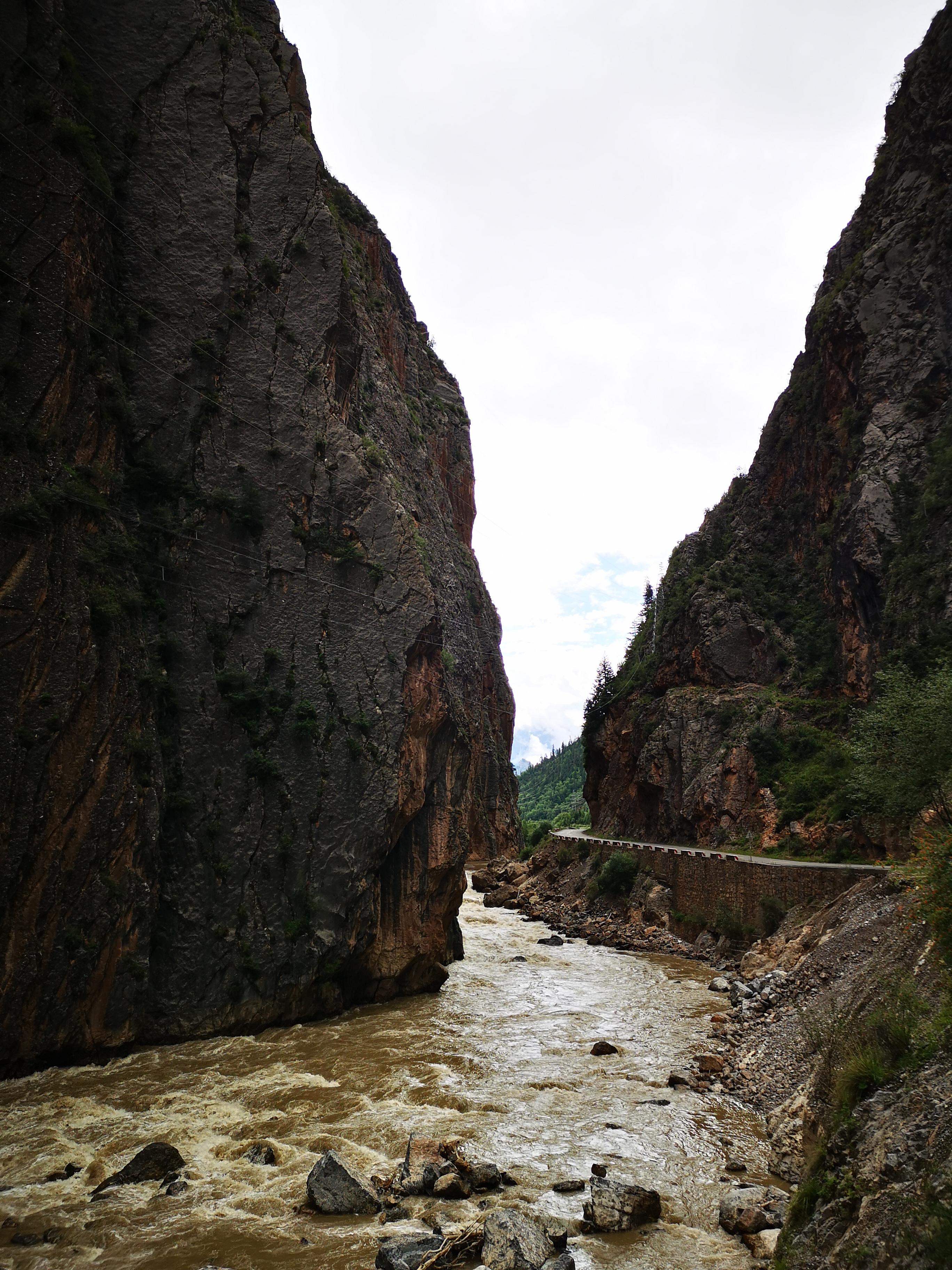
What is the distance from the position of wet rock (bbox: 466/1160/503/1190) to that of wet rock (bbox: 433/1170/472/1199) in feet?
0.63

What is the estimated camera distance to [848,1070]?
9164 mm

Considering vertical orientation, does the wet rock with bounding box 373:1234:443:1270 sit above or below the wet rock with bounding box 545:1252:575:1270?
below

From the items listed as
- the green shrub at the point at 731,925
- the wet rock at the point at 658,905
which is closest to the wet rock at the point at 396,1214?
the green shrub at the point at 731,925

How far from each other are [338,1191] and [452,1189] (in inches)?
70.1

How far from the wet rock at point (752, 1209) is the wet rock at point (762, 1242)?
124 millimetres

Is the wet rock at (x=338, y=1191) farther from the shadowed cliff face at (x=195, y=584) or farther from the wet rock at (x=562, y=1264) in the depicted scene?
the shadowed cliff face at (x=195, y=584)

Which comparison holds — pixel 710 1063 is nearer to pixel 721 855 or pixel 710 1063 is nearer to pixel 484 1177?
pixel 484 1177

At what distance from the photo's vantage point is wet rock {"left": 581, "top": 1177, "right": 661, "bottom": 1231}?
10.9 meters

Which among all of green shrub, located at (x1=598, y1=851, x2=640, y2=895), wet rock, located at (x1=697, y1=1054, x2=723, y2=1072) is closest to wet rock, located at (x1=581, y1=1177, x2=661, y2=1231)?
wet rock, located at (x1=697, y1=1054, x2=723, y2=1072)

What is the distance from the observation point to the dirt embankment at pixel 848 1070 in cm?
653

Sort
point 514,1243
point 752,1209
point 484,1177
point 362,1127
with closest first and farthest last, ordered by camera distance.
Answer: point 514,1243 → point 752,1209 → point 484,1177 → point 362,1127

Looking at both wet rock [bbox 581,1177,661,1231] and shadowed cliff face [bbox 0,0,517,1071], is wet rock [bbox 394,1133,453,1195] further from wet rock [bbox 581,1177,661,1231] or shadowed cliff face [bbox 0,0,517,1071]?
shadowed cliff face [bbox 0,0,517,1071]

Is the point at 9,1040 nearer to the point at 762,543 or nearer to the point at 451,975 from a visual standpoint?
the point at 451,975

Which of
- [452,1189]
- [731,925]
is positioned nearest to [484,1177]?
[452,1189]
